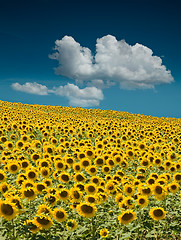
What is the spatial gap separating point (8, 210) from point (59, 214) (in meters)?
1.06

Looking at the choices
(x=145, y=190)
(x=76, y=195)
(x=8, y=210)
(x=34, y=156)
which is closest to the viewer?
(x=8, y=210)

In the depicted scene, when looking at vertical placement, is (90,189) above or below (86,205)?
above

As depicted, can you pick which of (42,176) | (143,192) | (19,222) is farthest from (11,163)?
(143,192)

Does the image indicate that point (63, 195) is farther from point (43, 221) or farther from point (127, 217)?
point (127, 217)

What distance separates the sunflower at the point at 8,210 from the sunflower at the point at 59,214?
2.92ft

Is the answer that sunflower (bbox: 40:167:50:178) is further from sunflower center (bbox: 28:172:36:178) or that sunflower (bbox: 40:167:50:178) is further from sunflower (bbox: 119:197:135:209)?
sunflower (bbox: 119:197:135:209)

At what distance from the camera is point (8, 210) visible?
3.93 meters

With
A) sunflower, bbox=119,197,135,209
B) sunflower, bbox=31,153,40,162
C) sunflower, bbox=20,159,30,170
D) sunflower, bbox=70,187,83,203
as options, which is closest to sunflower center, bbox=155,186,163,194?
sunflower, bbox=119,197,135,209

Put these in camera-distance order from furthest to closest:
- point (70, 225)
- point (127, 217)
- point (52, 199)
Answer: point (52, 199), point (127, 217), point (70, 225)

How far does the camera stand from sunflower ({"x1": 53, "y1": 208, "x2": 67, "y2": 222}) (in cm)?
459

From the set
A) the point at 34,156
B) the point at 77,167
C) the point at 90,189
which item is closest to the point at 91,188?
the point at 90,189

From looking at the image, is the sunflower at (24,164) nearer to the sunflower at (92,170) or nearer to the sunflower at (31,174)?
the sunflower at (31,174)

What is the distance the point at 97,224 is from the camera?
5281 millimetres

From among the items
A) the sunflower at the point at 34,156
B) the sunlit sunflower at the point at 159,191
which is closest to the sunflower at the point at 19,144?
the sunflower at the point at 34,156
